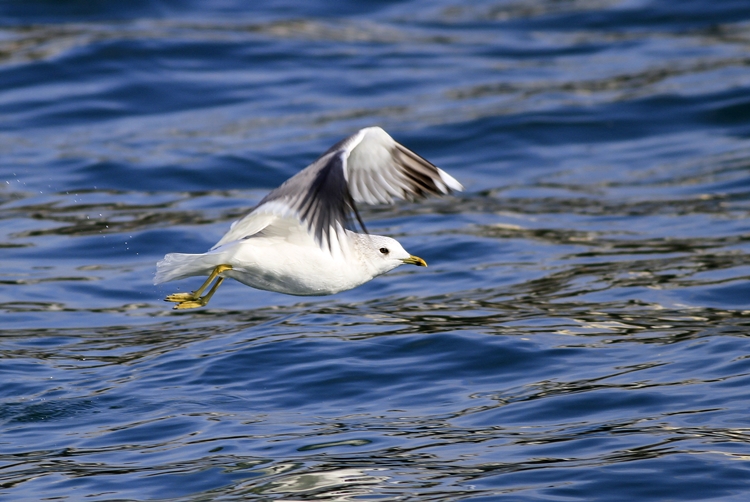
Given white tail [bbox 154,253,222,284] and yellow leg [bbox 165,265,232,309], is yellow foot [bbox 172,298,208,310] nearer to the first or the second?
yellow leg [bbox 165,265,232,309]

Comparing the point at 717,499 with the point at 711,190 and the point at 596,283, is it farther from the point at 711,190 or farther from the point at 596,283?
the point at 711,190

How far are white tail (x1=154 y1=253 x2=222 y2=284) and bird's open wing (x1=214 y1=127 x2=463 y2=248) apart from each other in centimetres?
38

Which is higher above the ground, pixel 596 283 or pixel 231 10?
pixel 231 10

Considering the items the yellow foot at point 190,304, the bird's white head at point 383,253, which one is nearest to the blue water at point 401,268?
the yellow foot at point 190,304

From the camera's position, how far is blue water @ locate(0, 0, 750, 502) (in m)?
7.24

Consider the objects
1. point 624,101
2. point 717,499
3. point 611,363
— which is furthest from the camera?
point 624,101

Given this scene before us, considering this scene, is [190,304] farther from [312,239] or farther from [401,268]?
[401,268]

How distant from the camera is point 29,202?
13781 millimetres

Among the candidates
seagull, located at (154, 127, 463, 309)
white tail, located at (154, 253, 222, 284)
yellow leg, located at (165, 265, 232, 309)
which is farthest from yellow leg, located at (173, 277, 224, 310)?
white tail, located at (154, 253, 222, 284)

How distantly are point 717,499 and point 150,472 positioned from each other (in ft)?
11.2

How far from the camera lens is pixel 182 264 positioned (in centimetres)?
702

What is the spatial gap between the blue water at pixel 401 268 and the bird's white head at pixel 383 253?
43.9 inches

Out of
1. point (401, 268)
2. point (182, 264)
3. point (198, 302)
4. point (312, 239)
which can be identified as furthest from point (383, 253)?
point (401, 268)

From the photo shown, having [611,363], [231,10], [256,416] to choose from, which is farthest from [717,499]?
[231,10]
